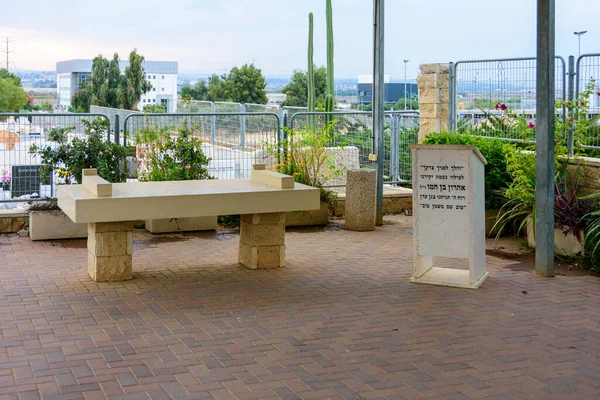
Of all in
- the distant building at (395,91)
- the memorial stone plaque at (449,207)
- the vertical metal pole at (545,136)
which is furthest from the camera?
the distant building at (395,91)

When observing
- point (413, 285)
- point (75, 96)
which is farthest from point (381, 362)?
point (75, 96)

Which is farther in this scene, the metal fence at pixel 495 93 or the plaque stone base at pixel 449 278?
the metal fence at pixel 495 93

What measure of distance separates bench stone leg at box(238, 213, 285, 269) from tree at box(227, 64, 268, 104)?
32162mm

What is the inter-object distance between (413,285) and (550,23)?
3.10m

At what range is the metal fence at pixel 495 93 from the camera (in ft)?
37.8

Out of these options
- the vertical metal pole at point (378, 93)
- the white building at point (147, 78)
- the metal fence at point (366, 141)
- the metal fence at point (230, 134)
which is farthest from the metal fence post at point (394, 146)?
the white building at point (147, 78)

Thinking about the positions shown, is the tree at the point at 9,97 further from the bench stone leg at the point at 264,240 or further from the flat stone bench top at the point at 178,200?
the bench stone leg at the point at 264,240

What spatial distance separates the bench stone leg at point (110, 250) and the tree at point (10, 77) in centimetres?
3281

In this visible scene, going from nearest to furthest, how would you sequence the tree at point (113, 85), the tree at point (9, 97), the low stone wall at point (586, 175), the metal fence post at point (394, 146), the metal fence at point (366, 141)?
the low stone wall at point (586, 175) < the metal fence at point (366, 141) < the metal fence post at point (394, 146) < the tree at point (9, 97) < the tree at point (113, 85)

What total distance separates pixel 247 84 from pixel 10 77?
12291mm

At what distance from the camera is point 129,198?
8.11 metres

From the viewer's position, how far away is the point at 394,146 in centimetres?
1427

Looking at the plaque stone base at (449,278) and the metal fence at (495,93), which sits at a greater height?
the metal fence at (495,93)

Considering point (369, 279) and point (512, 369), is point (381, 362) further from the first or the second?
point (369, 279)
